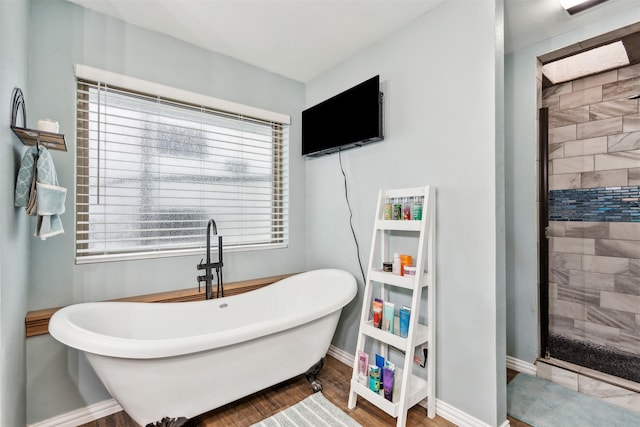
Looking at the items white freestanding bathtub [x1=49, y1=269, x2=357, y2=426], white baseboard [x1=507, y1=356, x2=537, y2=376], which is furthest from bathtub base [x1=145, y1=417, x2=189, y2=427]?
white baseboard [x1=507, y1=356, x2=537, y2=376]

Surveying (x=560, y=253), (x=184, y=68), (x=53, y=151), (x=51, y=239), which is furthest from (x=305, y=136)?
(x=560, y=253)

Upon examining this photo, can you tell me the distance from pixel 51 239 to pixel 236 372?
1332 millimetres

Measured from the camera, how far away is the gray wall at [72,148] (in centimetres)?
165

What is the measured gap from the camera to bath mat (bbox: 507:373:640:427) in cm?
170

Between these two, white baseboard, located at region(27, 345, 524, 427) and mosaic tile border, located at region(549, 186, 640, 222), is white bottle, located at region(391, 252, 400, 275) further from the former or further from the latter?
mosaic tile border, located at region(549, 186, 640, 222)

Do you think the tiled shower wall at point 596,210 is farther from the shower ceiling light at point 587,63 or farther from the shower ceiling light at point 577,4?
the shower ceiling light at point 577,4

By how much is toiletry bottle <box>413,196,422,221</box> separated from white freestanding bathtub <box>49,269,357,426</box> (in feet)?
2.27

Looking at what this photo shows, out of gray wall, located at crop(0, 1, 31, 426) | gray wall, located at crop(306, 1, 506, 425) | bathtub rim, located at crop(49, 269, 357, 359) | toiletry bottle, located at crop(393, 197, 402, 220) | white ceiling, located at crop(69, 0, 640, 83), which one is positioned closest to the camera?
gray wall, located at crop(0, 1, 31, 426)

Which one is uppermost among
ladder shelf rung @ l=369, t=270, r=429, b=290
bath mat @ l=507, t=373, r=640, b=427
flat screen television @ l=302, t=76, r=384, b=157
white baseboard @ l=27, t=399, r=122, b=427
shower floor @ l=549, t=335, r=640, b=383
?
→ flat screen television @ l=302, t=76, r=384, b=157

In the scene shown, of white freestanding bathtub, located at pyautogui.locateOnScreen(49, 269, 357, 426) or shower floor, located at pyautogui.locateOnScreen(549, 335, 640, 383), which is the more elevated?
white freestanding bathtub, located at pyautogui.locateOnScreen(49, 269, 357, 426)

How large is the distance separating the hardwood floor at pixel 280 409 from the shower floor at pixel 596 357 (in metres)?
0.99

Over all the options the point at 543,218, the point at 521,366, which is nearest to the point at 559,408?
the point at 521,366

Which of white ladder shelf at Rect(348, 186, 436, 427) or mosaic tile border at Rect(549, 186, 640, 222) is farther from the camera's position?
mosaic tile border at Rect(549, 186, 640, 222)

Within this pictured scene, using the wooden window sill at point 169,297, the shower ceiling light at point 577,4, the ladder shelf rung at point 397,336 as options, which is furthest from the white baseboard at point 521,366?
the shower ceiling light at point 577,4
